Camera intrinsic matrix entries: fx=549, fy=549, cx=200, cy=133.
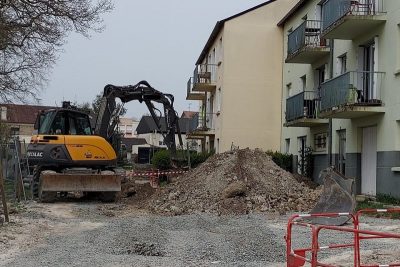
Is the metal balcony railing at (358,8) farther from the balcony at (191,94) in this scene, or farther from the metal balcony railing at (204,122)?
the balcony at (191,94)

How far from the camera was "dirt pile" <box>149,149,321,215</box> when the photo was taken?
15.9 meters

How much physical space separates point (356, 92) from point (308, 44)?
650 centimetres

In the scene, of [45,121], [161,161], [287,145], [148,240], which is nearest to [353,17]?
[148,240]

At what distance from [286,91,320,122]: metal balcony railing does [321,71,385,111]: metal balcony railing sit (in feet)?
13.3

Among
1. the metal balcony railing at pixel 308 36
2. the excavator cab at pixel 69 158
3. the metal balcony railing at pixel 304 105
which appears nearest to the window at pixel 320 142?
the metal balcony railing at pixel 304 105

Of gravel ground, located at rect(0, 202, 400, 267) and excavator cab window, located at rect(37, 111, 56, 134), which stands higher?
excavator cab window, located at rect(37, 111, 56, 134)

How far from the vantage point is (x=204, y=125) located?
123 ft

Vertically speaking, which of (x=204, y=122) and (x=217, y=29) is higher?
(x=217, y=29)

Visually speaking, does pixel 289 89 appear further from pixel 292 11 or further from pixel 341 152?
pixel 341 152

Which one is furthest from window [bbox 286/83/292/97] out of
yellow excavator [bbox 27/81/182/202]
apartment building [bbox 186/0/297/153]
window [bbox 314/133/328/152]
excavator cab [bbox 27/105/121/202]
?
excavator cab [bbox 27/105/121/202]

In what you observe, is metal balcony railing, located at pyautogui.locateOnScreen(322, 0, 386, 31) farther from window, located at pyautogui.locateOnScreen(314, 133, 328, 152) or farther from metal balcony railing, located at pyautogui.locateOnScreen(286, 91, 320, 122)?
window, located at pyautogui.locateOnScreen(314, 133, 328, 152)

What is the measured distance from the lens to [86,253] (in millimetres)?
9484

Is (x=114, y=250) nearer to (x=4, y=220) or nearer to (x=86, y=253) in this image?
(x=86, y=253)

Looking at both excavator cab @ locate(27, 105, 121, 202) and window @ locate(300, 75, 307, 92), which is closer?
excavator cab @ locate(27, 105, 121, 202)
